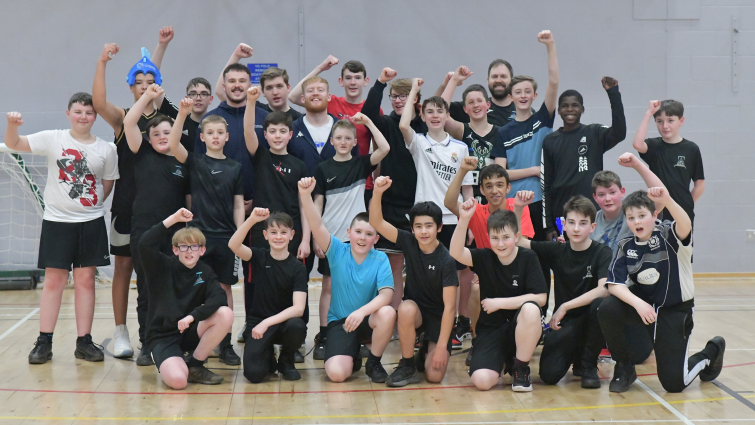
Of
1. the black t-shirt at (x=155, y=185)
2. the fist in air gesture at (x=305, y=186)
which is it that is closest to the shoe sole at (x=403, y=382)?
the fist in air gesture at (x=305, y=186)

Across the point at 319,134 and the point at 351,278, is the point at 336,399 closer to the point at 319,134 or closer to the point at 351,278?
the point at 351,278

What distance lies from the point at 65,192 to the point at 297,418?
228 centimetres

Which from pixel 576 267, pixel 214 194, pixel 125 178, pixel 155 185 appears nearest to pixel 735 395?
pixel 576 267

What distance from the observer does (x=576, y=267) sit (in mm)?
4086

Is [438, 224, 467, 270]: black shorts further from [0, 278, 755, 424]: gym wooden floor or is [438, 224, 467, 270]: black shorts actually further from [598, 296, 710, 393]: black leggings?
[598, 296, 710, 393]: black leggings

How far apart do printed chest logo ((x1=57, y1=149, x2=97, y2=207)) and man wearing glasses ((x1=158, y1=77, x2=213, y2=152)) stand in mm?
710

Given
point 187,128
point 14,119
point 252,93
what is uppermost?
point 252,93

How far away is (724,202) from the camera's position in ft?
26.0

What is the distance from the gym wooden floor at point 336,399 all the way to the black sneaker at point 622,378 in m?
0.05

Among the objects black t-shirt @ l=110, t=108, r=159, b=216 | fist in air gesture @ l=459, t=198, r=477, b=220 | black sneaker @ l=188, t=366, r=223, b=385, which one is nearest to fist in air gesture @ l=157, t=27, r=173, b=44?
black t-shirt @ l=110, t=108, r=159, b=216

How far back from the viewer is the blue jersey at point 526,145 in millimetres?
5090

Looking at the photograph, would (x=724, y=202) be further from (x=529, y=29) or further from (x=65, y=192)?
(x=65, y=192)

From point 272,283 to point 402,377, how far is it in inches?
38.3

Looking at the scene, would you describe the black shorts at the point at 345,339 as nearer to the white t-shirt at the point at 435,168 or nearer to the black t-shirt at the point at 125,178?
the white t-shirt at the point at 435,168
